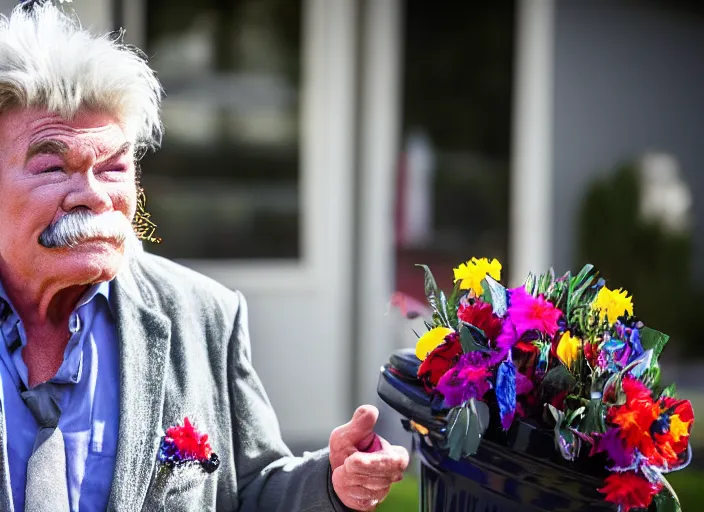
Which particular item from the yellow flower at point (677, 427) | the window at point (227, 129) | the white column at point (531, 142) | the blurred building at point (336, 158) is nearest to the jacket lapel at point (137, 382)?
the yellow flower at point (677, 427)

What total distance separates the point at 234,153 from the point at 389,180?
1026 mm

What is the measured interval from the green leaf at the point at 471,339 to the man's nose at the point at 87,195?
67cm

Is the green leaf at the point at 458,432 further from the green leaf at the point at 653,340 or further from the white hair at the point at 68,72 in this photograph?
the white hair at the point at 68,72

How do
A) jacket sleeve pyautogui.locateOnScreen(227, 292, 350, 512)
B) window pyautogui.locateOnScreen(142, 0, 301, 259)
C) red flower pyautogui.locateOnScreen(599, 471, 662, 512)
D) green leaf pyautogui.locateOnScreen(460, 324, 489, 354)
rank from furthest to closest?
window pyautogui.locateOnScreen(142, 0, 301, 259) < jacket sleeve pyautogui.locateOnScreen(227, 292, 350, 512) < green leaf pyautogui.locateOnScreen(460, 324, 489, 354) < red flower pyautogui.locateOnScreen(599, 471, 662, 512)

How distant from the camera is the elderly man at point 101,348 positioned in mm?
1621

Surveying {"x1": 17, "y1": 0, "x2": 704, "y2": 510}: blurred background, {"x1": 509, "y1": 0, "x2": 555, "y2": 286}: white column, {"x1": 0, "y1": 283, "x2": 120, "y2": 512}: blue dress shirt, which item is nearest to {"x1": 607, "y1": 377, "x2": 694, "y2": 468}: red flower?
{"x1": 0, "y1": 283, "x2": 120, "y2": 512}: blue dress shirt

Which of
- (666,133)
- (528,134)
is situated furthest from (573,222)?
(666,133)

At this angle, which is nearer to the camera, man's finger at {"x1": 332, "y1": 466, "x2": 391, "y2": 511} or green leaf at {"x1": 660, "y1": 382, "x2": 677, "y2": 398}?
green leaf at {"x1": 660, "y1": 382, "x2": 677, "y2": 398}

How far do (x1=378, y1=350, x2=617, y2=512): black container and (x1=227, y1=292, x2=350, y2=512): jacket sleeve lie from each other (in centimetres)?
29

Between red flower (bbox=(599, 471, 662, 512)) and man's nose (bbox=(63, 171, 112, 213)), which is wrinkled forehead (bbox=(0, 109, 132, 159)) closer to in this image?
man's nose (bbox=(63, 171, 112, 213))

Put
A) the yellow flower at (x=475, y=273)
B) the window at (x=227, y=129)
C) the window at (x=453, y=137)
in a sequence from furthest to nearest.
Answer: the window at (x=453, y=137), the window at (x=227, y=129), the yellow flower at (x=475, y=273)

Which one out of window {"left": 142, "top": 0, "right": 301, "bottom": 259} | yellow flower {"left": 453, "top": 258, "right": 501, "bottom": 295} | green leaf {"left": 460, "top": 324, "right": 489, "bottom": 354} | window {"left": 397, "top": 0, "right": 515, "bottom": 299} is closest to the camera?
green leaf {"left": 460, "top": 324, "right": 489, "bottom": 354}

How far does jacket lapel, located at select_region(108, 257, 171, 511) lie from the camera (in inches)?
65.4

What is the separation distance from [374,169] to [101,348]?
4.43 metres
